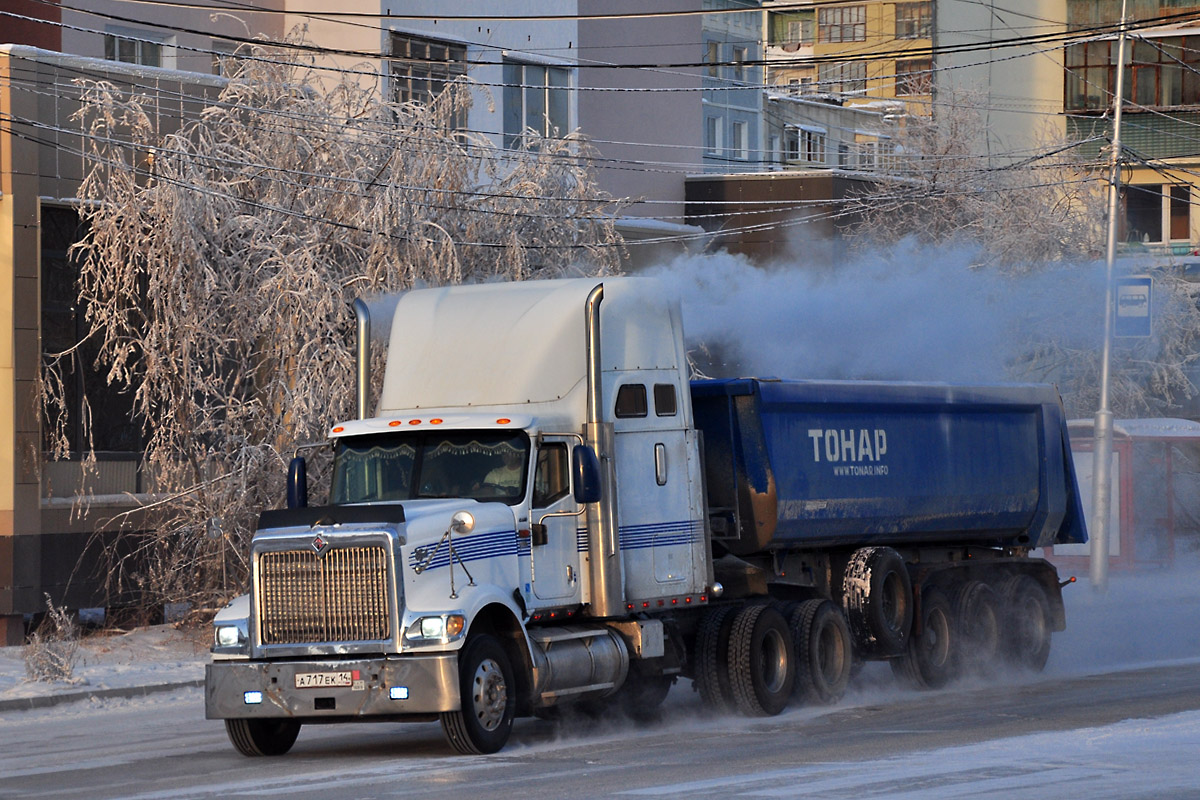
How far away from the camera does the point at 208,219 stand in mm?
21484

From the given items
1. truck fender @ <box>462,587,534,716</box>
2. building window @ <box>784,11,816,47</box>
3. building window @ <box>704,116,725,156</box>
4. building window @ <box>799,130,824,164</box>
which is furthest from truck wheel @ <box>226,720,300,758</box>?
building window @ <box>784,11,816,47</box>

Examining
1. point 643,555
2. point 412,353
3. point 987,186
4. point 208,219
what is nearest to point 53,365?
point 208,219

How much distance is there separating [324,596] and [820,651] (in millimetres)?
5590

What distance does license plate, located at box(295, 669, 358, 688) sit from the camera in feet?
41.9

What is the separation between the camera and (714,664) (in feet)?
51.6

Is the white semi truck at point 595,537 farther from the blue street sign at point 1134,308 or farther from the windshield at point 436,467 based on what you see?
the blue street sign at point 1134,308

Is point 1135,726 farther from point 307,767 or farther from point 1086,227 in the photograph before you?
point 1086,227

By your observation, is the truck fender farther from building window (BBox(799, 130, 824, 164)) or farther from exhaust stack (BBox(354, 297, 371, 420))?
building window (BBox(799, 130, 824, 164))

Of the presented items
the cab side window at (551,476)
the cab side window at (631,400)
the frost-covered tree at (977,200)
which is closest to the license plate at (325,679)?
the cab side window at (551,476)

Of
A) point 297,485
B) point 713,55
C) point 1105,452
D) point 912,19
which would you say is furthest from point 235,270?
point 912,19

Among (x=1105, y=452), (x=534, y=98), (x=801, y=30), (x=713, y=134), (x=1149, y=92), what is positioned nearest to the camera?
(x=1105, y=452)

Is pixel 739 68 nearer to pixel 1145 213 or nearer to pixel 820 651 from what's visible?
pixel 1145 213

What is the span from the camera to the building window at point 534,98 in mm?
35438

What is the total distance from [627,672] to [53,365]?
10.3m
